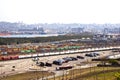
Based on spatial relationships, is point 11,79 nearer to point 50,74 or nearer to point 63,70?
point 50,74

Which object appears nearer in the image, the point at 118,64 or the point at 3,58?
the point at 118,64

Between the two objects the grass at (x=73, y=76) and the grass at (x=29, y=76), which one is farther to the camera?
the grass at (x=29, y=76)

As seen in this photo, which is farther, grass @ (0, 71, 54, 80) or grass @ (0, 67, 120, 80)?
grass @ (0, 71, 54, 80)

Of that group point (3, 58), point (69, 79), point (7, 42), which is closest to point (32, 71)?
point (69, 79)

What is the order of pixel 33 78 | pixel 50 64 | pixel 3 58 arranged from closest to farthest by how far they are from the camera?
pixel 33 78
pixel 50 64
pixel 3 58

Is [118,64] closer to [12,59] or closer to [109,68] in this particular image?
[109,68]

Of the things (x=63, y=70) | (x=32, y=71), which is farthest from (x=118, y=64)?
(x=32, y=71)

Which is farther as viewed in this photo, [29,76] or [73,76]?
[29,76]

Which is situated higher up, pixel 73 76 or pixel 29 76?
pixel 73 76

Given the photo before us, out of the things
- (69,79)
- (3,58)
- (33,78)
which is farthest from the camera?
(3,58)
